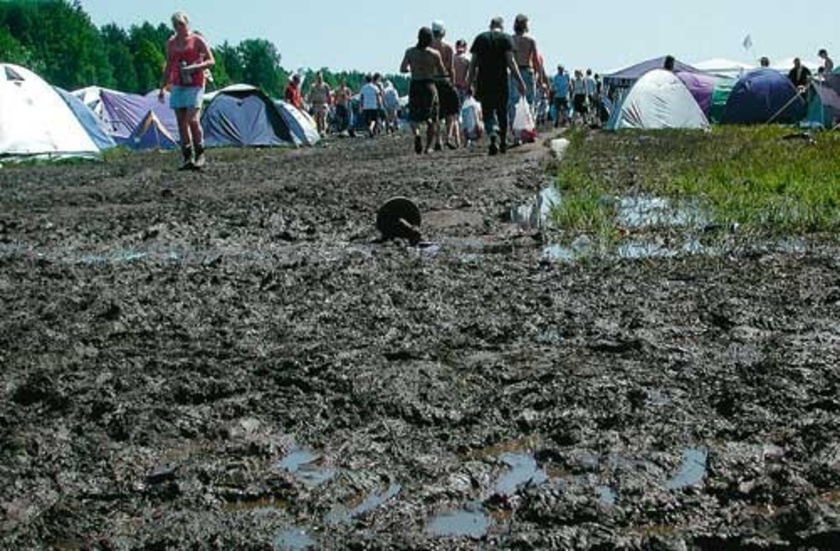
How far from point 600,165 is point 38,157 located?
10796 mm

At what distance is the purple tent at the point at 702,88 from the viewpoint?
3519 centimetres

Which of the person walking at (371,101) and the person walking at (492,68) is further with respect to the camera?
the person walking at (371,101)

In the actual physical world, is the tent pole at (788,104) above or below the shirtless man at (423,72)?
below

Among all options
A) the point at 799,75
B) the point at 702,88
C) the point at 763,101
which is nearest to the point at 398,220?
the point at 799,75

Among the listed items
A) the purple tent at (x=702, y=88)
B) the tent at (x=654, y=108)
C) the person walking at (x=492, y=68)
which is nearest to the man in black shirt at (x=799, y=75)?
the tent at (x=654, y=108)

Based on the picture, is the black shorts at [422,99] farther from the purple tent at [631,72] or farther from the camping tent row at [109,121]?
the purple tent at [631,72]

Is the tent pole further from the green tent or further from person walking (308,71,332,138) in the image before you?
person walking (308,71,332,138)

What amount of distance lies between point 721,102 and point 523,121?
1916cm

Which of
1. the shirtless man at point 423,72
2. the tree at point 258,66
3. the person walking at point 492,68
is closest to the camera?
the person walking at point 492,68

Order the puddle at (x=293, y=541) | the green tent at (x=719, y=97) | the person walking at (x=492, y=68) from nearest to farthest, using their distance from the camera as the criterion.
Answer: the puddle at (x=293, y=541) → the person walking at (x=492, y=68) → the green tent at (x=719, y=97)

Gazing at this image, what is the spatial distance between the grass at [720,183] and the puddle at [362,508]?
13.1 feet

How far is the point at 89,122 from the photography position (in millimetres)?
26422

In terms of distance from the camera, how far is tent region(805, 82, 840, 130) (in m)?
25.2

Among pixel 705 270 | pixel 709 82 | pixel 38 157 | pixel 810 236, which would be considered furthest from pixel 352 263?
pixel 709 82
